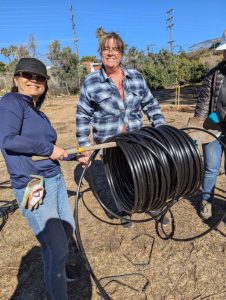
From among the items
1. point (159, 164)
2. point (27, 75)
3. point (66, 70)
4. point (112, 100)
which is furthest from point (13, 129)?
point (66, 70)

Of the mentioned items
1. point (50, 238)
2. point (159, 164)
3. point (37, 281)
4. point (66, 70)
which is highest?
point (66, 70)

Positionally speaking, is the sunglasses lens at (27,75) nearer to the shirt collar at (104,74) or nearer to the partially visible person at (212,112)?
the shirt collar at (104,74)

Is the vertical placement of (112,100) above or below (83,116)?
above

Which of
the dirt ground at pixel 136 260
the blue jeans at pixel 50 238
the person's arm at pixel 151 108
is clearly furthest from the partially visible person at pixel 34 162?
the person's arm at pixel 151 108

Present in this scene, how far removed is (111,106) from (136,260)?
1527 mm

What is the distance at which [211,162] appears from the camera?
348cm

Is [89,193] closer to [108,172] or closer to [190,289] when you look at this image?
[108,172]

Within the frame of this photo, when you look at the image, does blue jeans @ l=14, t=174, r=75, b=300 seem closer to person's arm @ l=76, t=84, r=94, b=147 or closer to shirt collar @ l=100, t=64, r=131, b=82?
person's arm @ l=76, t=84, r=94, b=147

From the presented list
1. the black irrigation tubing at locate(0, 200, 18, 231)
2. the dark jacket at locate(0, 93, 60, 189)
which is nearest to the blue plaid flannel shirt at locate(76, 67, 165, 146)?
the dark jacket at locate(0, 93, 60, 189)

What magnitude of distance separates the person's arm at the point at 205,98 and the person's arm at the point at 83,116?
1168mm

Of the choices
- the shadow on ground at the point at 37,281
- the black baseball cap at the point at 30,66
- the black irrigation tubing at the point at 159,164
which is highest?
the black baseball cap at the point at 30,66

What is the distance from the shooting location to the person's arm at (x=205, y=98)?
3221 mm

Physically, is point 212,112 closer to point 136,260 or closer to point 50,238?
point 136,260

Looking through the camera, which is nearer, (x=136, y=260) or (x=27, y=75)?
(x=27, y=75)
